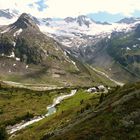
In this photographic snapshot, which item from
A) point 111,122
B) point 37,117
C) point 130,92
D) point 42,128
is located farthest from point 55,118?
point 111,122

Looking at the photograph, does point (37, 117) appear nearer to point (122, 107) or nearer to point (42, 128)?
A: point (42, 128)

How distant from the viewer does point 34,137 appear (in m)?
116

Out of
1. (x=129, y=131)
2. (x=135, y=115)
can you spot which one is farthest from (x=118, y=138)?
(x=135, y=115)

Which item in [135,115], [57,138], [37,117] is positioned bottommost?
[37,117]

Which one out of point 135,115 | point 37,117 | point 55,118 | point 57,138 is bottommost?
point 37,117

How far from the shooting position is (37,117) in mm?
198500

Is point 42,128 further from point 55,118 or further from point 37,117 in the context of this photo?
point 37,117

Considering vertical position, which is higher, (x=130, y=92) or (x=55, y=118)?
(x=130, y=92)

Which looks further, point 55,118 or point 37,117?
point 37,117

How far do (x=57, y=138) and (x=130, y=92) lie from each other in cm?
1639

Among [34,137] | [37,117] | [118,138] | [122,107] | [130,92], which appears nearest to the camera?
[118,138]

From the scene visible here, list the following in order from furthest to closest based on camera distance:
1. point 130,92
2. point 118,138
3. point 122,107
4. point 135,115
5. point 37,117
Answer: point 37,117 < point 130,92 < point 122,107 < point 135,115 < point 118,138

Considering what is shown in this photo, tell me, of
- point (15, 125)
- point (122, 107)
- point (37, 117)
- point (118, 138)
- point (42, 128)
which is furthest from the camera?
point (37, 117)

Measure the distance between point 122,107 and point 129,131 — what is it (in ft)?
26.5
